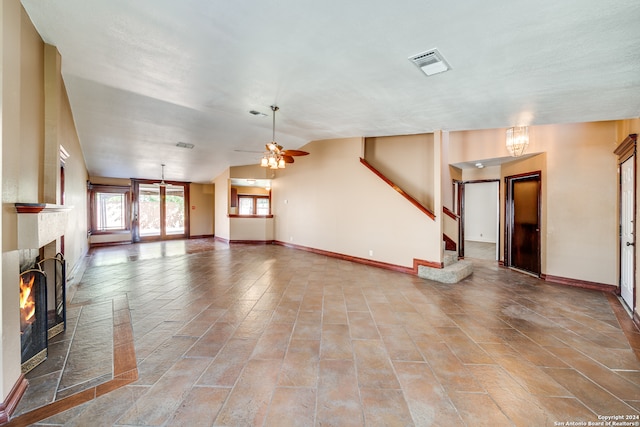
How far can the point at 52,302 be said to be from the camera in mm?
2580

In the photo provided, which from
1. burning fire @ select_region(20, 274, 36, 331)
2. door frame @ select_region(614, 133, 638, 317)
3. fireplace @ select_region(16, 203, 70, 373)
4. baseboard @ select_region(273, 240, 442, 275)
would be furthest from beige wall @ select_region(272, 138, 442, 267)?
burning fire @ select_region(20, 274, 36, 331)

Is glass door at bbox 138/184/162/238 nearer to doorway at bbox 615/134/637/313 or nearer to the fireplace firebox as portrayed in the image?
the fireplace firebox

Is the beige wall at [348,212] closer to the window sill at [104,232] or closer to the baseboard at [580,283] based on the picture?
the baseboard at [580,283]

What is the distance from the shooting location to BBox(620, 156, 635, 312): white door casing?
3.32m

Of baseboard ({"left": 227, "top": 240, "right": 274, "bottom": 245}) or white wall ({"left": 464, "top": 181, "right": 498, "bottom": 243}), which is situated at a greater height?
white wall ({"left": 464, "top": 181, "right": 498, "bottom": 243})

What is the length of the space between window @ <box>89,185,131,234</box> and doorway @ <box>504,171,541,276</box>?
1161cm

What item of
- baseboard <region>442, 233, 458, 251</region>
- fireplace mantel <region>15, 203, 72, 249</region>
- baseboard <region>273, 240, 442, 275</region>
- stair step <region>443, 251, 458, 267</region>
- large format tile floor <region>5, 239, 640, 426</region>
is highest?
fireplace mantel <region>15, 203, 72, 249</region>

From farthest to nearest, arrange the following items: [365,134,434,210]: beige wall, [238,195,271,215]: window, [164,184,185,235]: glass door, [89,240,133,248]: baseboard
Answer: [238,195,271,215]: window, [164,184,185,235]: glass door, [89,240,133,248]: baseboard, [365,134,434,210]: beige wall

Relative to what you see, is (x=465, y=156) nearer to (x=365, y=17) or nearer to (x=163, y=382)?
(x=365, y=17)

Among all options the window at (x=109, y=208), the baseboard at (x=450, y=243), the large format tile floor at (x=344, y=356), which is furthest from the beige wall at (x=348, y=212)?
the window at (x=109, y=208)

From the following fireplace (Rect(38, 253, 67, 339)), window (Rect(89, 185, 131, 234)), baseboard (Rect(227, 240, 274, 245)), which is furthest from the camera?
baseboard (Rect(227, 240, 274, 245))

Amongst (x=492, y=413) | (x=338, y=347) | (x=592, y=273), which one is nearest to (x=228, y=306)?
(x=338, y=347)

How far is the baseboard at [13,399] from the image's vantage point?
57.6 inches

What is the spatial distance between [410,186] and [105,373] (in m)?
5.52
